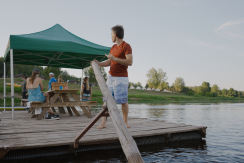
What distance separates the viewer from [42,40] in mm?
7031

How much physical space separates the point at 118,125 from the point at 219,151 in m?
3.52

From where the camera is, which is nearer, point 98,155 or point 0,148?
point 0,148

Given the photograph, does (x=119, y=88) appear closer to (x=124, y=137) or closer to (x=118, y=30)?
(x=118, y=30)

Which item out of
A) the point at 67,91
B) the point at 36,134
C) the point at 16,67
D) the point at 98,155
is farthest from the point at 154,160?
the point at 16,67

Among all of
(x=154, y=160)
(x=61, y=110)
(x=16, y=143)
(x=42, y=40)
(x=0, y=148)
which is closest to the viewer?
(x=0, y=148)

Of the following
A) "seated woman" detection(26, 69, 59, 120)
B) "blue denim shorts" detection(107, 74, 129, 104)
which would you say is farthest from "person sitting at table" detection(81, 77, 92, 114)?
"blue denim shorts" detection(107, 74, 129, 104)

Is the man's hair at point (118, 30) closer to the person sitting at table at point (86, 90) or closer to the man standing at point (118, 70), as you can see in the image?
the man standing at point (118, 70)

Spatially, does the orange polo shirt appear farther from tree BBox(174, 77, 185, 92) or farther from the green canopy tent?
tree BBox(174, 77, 185, 92)

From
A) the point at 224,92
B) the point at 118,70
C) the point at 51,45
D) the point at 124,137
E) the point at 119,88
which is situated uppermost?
the point at 51,45

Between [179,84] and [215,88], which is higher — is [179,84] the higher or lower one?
the higher one

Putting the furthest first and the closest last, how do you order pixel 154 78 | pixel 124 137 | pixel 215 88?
1. pixel 215 88
2. pixel 154 78
3. pixel 124 137

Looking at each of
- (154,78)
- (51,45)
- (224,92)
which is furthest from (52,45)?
(224,92)

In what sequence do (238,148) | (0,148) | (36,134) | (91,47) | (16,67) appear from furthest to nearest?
(16,67), (91,47), (238,148), (36,134), (0,148)

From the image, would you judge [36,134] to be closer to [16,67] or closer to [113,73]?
[113,73]
